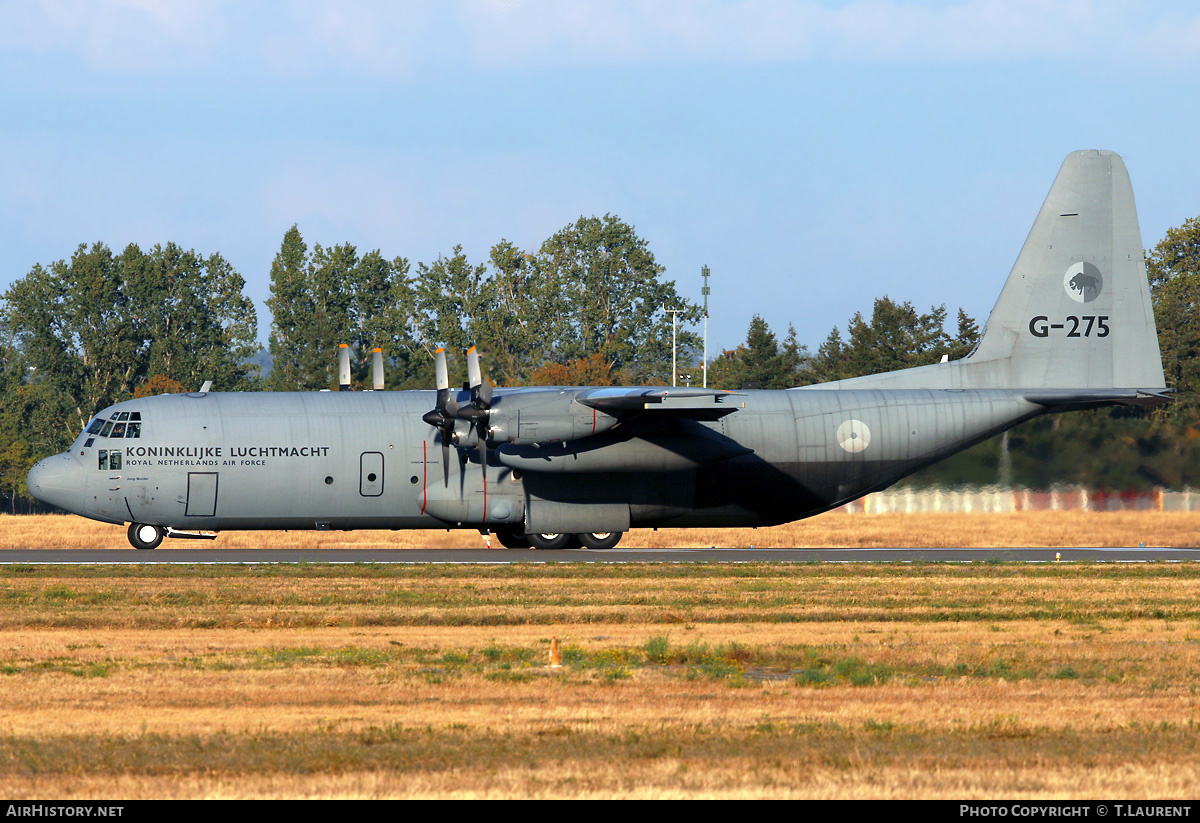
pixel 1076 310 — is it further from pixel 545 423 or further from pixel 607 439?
pixel 545 423

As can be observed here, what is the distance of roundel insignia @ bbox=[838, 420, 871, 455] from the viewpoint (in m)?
33.0

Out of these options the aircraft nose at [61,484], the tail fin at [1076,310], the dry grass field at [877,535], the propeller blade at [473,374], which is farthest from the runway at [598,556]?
the tail fin at [1076,310]

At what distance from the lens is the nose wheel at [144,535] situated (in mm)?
31703

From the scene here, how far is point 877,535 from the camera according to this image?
131 ft

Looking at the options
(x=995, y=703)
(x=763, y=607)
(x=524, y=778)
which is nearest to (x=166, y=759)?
(x=524, y=778)

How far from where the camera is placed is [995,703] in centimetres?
1276

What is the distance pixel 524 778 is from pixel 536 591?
1358 centimetres

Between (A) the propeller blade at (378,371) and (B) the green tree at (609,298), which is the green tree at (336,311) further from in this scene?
(A) the propeller blade at (378,371)

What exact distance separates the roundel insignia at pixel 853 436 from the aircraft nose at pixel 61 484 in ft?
60.6

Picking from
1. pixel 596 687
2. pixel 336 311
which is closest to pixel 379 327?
pixel 336 311

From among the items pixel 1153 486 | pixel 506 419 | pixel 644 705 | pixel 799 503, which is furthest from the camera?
pixel 1153 486

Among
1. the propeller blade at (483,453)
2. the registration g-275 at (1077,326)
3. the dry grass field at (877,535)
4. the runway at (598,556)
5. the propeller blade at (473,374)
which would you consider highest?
the registration g-275 at (1077,326)

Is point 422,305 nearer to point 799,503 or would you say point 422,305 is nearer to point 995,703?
point 799,503

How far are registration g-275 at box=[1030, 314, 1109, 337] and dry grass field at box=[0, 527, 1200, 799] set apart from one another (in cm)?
1099
